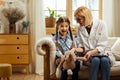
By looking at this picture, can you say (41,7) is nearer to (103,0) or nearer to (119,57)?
(103,0)

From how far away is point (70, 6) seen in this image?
556 cm

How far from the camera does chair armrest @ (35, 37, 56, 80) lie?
130 inches

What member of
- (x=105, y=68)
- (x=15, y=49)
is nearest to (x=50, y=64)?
(x=105, y=68)

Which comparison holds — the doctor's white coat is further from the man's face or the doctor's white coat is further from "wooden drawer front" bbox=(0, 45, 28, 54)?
"wooden drawer front" bbox=(0, 45, 28, 54)

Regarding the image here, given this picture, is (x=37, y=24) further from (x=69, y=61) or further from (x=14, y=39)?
(x=69, y=61)

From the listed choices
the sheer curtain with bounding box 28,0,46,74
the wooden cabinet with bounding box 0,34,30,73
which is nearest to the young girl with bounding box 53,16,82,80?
the wooden cabinet with bounding box 0,34,30,73

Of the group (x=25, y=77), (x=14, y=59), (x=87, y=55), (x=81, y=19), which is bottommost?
(x=25, y=77)

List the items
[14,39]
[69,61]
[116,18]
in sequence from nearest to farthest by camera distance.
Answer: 1. [69,61]
2. [14,39]
3. [116,18]

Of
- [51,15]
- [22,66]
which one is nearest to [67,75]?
[22,66]

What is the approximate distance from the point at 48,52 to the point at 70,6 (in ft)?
7.83

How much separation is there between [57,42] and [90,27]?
0.45 metres

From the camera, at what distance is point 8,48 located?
4.90 m

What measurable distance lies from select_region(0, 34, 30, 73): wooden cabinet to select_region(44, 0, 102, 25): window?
958 mm

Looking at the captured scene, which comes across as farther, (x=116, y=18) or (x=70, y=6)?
(x=70, y=6)
